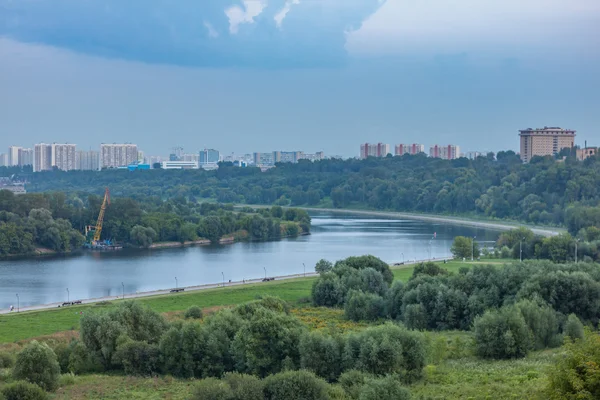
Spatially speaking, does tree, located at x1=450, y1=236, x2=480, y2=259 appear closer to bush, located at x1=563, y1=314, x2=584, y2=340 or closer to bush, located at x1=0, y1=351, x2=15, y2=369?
bush, located at x1=563, y1=314, x2=584, y2=340

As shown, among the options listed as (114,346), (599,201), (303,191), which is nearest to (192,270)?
(114,346)

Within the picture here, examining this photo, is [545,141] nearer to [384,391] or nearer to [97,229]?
[97,229]

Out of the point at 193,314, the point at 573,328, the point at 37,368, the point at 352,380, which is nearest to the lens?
the point at 352,380

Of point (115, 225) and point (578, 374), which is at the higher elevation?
point (578, 374)

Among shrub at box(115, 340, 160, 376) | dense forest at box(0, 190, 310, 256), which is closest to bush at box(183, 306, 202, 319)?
shrub at box(115, 340, 160, 376)

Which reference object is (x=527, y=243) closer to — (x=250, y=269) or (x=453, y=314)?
(x=250, y=269)

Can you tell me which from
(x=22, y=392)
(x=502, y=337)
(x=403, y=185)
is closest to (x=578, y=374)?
(x=502, y=337)
